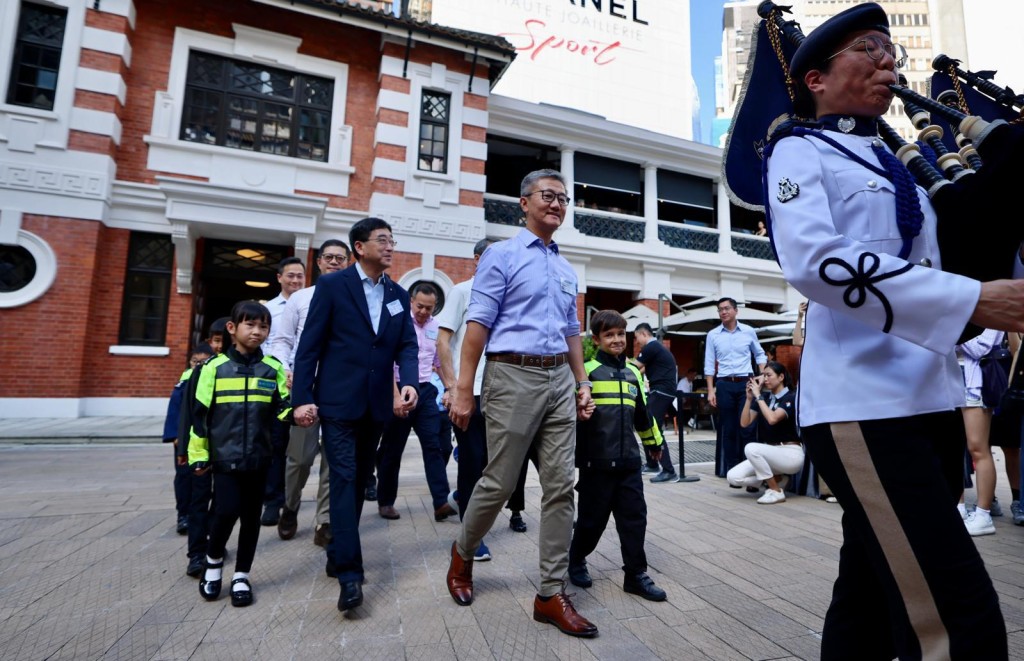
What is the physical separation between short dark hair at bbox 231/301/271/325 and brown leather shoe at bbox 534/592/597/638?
2.13 metres

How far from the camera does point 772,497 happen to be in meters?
5.01

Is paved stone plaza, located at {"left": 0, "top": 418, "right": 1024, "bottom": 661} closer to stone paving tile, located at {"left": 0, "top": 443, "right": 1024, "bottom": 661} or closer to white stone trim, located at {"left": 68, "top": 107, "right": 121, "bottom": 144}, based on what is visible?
stone paving tile, located at {"left": 0, "top": 443, "right": 1024, "bottom": 661}

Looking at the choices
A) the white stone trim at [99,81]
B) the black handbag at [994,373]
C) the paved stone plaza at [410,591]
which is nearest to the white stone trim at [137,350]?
the white stone trim at [99,81]

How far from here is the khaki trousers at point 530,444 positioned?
2.46 m

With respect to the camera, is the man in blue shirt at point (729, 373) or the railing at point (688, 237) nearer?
the man in blue shirt at point (729, 373)

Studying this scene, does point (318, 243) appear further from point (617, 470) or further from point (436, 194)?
point (617, 470)

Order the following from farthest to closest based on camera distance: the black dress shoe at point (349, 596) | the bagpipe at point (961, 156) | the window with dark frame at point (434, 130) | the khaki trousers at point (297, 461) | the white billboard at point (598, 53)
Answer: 1. the white billboard at point (598, 53)
2. the window with dark frame at point (434, 130)
3. the khaki trousers at point (297, 461)
4. the black dress shoe at point (349, 596)
5. the bagpipe at point (961, 156)

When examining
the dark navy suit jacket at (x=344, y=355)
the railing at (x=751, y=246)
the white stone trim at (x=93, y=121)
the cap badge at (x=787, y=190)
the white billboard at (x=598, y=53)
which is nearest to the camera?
the cap badge at (x=787, y=190)

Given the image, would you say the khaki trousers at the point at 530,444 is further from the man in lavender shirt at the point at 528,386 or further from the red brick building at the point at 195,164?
the red brick building at the point at 195,164

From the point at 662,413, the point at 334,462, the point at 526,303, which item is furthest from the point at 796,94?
the point at 662,413

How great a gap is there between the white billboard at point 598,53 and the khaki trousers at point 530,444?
19.5 metres

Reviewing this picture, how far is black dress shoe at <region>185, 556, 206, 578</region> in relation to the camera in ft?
9.64

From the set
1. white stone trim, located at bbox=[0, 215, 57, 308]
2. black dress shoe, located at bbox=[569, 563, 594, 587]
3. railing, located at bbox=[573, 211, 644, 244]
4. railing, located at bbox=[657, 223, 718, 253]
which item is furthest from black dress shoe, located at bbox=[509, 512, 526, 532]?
railing, located at bbox=[657, 223, 718, 253]

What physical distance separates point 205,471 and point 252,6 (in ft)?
39.2
